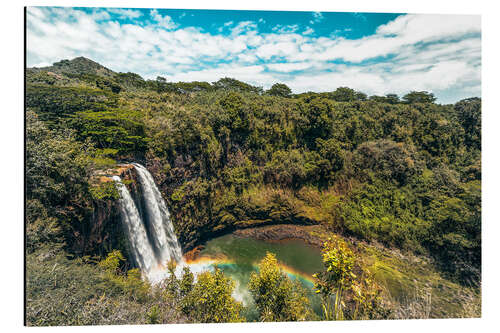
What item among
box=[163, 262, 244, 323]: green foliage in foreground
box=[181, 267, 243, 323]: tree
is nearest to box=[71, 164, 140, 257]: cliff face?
box=[163, 262, 244, 323]: green foliage in foreground

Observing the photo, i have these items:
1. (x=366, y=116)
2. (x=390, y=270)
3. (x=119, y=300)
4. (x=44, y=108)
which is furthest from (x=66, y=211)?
(x=366, y=116)

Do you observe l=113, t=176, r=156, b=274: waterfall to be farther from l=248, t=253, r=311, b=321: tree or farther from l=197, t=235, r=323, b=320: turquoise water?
l=248, t=253, r=311, b=321: tree

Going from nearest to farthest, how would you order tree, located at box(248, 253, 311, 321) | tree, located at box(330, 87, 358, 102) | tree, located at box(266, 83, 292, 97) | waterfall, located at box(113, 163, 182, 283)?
tree, located at box(248, 253, 311, 321)
waterfall, located at box(113, 163, 182, 283)
tree, located at box(266, 83, 292, 97)
tree, located at box(330, 87, 358, 102)

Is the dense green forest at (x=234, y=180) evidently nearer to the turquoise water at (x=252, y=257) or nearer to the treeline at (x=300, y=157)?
the treeline at (x=300, y=157)

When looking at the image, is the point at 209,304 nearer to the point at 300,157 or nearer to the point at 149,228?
the point at 149,228

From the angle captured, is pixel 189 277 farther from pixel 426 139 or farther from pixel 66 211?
pixel 426 139

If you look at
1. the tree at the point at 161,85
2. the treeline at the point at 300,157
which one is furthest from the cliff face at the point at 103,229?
the tree at the point at 161,85

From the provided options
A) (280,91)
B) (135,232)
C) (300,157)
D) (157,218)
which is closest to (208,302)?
(135,232)
